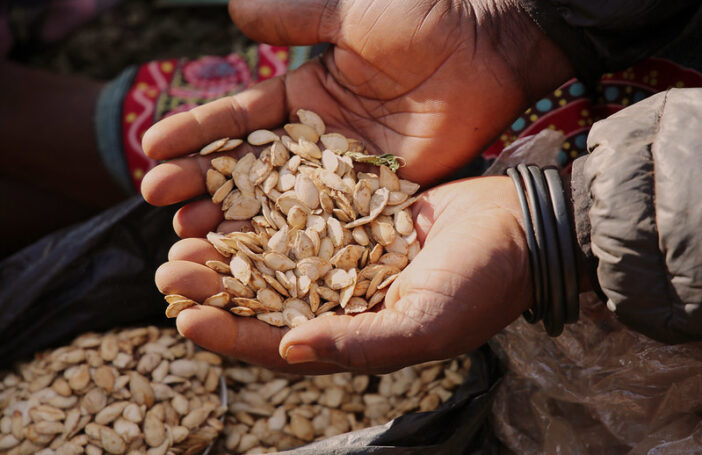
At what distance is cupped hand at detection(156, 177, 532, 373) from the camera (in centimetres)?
102

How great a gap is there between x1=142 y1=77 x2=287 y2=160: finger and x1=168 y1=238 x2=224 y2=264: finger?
22 cm

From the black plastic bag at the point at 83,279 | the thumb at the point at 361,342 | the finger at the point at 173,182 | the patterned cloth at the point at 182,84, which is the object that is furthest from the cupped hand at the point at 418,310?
the patterned cloth at the point at 182,84

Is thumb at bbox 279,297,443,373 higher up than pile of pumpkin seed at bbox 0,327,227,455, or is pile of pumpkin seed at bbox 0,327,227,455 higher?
thumb at bbox 279,297,443,373

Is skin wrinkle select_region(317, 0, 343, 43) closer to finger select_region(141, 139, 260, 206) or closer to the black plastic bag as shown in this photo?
finger select_region(141, 139, 260, 206)

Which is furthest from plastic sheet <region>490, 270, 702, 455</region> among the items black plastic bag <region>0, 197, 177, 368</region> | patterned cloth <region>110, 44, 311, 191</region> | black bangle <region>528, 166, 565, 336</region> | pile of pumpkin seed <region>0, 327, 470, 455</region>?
patterned cloth <region>110, 44, 311, 191</region>

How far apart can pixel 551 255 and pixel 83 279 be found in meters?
1.12

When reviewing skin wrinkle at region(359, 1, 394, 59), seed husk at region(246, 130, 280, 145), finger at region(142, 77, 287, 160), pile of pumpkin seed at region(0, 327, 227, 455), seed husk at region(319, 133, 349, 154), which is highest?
skin wrinkle at region(359, 1, 394, 59)

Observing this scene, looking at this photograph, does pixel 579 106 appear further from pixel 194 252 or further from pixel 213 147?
pixel 194 252

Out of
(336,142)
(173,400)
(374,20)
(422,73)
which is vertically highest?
(374,20)

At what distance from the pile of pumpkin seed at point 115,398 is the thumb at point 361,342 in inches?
22.1

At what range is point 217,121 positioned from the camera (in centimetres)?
141

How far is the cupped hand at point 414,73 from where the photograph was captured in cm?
139


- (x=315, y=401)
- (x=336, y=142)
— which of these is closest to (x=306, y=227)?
(x=336, y=142)

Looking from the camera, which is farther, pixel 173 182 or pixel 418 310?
pixel 173 182
